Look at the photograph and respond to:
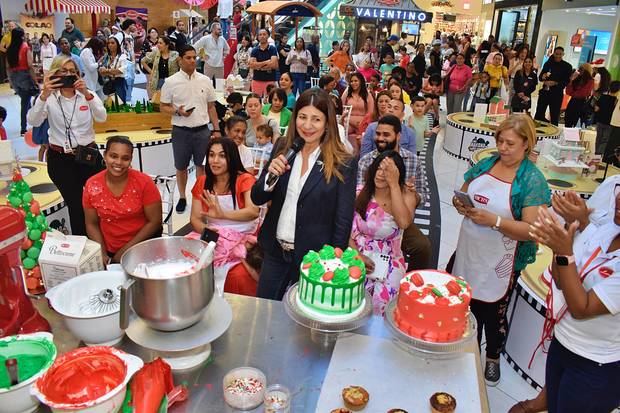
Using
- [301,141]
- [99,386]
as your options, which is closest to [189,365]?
[99,386]

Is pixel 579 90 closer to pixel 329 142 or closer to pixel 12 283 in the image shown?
pixel 329 142

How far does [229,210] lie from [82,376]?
1.95m

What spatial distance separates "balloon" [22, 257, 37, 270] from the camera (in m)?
1.95

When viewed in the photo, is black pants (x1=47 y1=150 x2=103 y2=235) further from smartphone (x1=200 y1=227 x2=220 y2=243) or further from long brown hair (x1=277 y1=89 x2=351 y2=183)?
long brown hair (x1=277 y1=89 x2=351 y2=183)

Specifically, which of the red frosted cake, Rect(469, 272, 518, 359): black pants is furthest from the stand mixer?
Rect(469, 272, 518, 359): black pants

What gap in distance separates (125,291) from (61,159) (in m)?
3.06

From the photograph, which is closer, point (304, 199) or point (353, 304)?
point (353, 304)

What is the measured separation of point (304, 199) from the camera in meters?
2.33

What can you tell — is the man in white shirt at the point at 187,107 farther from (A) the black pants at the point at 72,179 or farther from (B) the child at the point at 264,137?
(A) the black pants at the point at 72,179

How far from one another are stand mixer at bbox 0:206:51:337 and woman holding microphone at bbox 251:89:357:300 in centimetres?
99

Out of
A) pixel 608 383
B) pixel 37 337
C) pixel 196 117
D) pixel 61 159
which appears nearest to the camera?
pixel 37 337

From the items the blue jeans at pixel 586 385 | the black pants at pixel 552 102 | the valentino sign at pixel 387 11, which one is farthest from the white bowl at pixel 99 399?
the valentino sign at pixel 387 11

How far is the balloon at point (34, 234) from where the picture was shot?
6.47 ft

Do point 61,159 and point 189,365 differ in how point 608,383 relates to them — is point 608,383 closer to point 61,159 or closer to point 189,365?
point 189,365
